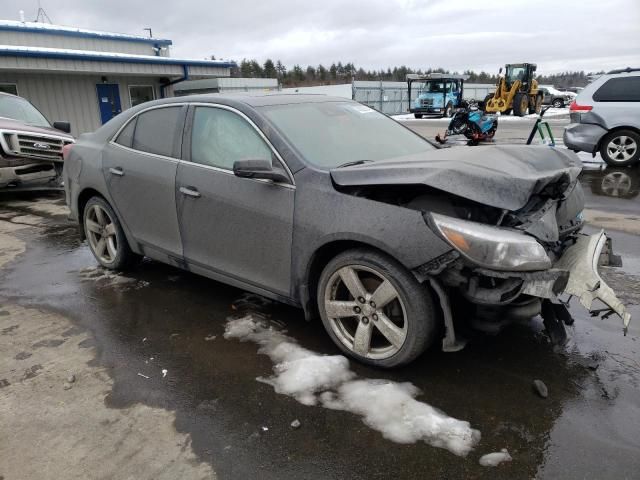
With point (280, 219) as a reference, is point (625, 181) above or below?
below

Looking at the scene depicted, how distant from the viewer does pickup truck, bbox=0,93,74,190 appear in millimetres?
8477

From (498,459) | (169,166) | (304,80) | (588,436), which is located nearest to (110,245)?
(169,166)

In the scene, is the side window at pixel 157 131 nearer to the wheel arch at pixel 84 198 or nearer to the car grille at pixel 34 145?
the wheel arch at pixel 84 198

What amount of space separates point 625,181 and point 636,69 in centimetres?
244

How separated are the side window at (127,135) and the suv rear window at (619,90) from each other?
9.54 meters

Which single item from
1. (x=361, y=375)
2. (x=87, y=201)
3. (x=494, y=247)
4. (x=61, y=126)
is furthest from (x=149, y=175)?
(x=61, y=126)

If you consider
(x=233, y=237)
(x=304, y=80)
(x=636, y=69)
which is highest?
(x=304, y=80)

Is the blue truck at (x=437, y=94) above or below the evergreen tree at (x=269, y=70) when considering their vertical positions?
below

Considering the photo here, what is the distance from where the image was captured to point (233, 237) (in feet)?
11.5

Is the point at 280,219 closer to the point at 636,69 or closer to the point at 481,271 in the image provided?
the point at 481,271

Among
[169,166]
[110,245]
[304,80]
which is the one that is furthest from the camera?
[304,80]

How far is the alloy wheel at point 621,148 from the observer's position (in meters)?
10.1

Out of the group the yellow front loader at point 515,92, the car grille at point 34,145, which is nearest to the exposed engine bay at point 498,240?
the car grille at point 34,145

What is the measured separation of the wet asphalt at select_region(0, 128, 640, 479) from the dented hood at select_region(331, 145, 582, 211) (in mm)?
1084
